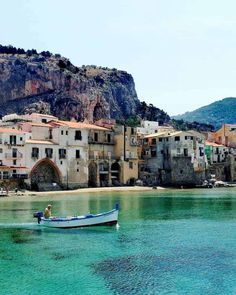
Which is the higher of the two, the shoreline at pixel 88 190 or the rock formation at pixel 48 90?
the rock formation at pixel 48 90

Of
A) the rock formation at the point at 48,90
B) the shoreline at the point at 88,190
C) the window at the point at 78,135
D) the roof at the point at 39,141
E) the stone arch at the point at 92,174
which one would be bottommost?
the shoreline at the point at 88,190

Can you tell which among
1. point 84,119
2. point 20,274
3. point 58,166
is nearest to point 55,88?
point 84,119

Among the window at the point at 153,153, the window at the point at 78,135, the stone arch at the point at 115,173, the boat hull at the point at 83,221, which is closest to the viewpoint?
the boat hull at the point at 83,221

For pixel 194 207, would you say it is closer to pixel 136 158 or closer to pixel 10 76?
pixel 136 158

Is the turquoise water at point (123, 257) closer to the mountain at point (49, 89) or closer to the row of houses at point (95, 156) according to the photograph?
the row of houses at point (95, 156)

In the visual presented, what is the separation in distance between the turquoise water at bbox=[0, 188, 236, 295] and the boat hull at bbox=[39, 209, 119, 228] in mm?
596

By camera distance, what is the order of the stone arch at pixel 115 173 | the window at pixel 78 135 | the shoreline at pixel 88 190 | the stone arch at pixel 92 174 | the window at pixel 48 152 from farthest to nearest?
the stone arch at pixel 115 173 → the stone arch at pixel 92 174 → the window at pixel 78 135 → the window at pixel 48 152 → the shoreline at pixel 88 190

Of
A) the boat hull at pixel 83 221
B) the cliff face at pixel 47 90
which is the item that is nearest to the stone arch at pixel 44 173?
the boat hull at pixel 83 221

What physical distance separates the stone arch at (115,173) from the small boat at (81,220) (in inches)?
2277

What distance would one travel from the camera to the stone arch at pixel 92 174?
91.4 metres

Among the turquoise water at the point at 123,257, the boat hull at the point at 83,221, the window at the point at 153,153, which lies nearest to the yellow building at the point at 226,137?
the window at the point at 153,153

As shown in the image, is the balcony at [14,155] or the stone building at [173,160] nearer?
the balcony at [14,155]

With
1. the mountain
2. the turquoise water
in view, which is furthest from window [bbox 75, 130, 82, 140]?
the mountain

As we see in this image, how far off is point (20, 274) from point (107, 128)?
255 ft
